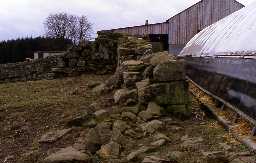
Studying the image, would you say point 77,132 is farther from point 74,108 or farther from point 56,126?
point 74,108

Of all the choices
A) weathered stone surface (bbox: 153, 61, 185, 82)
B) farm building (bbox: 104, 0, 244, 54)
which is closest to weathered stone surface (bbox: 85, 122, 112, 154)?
weathered stone surface (bbox: 153, 61, 185, 82)

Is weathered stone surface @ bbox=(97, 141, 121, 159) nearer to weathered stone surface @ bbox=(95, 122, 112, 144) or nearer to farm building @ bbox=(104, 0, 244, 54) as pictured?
weathered stone surface @ bbox=(95, 122, 112, 144)

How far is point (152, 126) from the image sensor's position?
6.72 meters

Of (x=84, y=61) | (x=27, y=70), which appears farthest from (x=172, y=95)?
(x=27, y=70)

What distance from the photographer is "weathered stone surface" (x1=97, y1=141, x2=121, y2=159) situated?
5811 mm

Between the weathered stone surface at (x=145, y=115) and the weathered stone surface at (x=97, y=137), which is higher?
the weathered stone surface at (x=145, y=115)

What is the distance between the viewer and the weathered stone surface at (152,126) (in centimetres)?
661

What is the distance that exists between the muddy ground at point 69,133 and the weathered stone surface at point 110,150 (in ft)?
1.20

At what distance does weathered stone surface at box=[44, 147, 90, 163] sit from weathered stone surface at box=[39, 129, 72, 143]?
93 centimetres

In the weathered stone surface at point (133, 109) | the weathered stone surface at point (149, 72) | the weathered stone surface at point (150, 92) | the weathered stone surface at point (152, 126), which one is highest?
the weathered stone surface at point (149, 72)

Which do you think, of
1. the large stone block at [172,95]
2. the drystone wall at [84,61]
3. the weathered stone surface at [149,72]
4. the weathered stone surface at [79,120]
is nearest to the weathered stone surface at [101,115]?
the weathered stone surface at [79,120]

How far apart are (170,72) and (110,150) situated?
2.05 meters

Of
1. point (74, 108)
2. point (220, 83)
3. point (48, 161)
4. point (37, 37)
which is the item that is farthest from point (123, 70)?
point (37, 37)

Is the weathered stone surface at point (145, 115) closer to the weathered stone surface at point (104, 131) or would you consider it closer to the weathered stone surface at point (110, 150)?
the weathered stone surface at point (104, 131)
